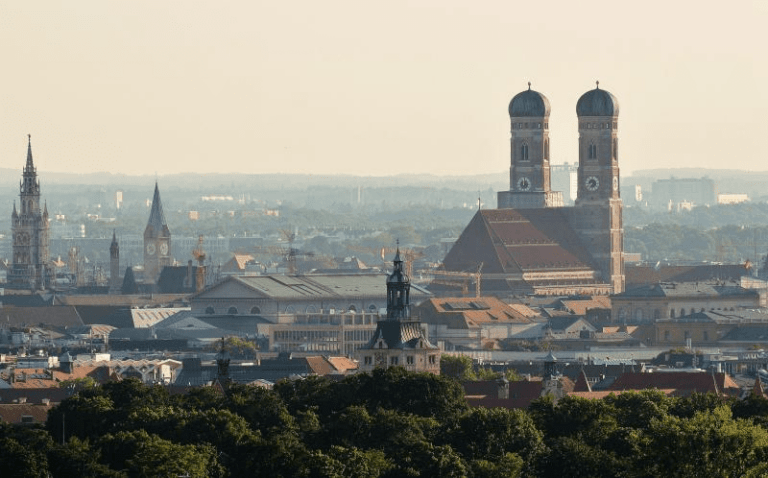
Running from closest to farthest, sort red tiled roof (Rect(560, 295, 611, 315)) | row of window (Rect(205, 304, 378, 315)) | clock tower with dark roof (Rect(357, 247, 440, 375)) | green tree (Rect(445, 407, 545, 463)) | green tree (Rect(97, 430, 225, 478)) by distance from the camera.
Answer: green tree (Rect(97, 430, 225, 478)) → green tree (Rect(445, 407, 545, 463)) → clock tower with dark roof (Rect(357, 247, 440, 375)) → red tiled roof (Rect(560, 295, 611, 315)) → row of window (Rect(205, 304, 378, 315))

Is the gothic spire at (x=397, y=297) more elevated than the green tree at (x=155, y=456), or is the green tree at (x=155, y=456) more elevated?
the gothic spire at (x=397, y=297)

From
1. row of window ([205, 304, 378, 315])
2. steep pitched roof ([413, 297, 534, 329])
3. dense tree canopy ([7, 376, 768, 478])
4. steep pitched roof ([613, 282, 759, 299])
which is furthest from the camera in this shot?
row of window ([205, 304, 378, 315])

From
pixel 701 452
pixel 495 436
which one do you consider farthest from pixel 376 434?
pixel 701 452

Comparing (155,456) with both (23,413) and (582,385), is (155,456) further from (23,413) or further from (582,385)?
(582,385)

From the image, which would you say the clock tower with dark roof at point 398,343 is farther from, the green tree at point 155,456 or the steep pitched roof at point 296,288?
the steep pitched roof at point 296,288

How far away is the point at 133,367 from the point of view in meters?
139

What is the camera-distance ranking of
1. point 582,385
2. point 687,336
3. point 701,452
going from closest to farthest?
point 701,452 → point 582,385 → point 687,336

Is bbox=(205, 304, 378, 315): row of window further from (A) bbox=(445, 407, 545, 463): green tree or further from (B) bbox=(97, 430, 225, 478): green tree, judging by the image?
(B) bbox=(97, 430, 225, 478): green tree

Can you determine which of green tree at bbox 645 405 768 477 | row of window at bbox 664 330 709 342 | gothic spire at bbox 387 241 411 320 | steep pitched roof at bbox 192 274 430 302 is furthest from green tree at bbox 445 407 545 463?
steep pitched roof at bbox 192 274 430 302

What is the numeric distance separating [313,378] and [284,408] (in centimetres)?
734

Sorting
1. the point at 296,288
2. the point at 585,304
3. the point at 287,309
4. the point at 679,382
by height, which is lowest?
the point at 679,382

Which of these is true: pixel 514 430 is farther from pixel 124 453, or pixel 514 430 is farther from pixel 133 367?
pixel 133 367

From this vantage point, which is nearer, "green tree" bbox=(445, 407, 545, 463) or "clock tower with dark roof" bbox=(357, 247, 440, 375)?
"green tree" bbox=(445, 407, 545, 463)

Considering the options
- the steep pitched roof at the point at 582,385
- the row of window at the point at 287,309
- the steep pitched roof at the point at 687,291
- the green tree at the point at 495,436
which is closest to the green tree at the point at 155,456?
the green tree at the point at 495,436
